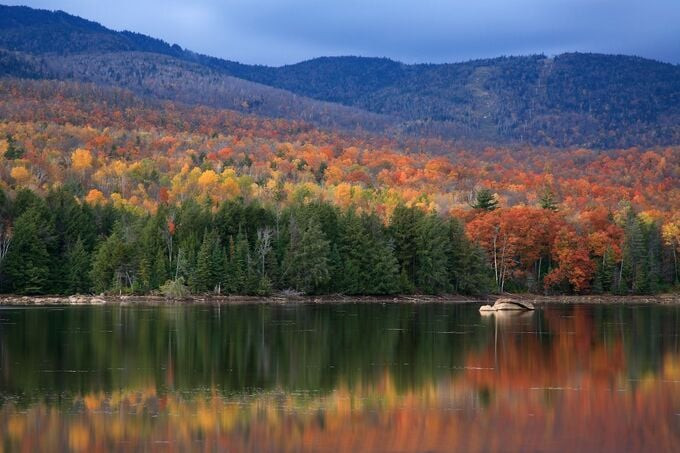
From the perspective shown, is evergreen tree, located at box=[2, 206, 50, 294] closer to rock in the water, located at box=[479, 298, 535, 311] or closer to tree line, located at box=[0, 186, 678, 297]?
tree line, located at box=[0, 186, 678, 297]

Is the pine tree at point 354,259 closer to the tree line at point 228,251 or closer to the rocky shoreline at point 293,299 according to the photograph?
the tree line at point 228,251

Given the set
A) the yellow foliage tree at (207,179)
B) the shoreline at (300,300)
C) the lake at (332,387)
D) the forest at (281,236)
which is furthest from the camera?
the yellow foliage tree at (207,179)

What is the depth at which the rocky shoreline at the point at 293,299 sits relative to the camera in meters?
79.0

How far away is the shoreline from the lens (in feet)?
259

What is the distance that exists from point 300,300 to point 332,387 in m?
58.0

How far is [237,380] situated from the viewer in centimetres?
3169

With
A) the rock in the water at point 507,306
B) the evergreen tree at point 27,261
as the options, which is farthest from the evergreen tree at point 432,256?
the evergreen tree at point 27,261

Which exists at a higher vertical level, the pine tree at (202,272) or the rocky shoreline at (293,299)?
the pine tree at (202,272)

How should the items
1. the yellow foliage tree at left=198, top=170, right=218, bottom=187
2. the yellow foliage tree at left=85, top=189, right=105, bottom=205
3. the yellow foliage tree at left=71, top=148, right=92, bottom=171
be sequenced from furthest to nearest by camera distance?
the yellow foliage tree at left=71, top=148, right=92, bottom=171 < the yellow foliage tree at left=198, top=170, right=218, bottom=187 < the yellow foliage tree at left=85, top=189, right=105, bottom=205

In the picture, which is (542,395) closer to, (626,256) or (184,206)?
(184,206)

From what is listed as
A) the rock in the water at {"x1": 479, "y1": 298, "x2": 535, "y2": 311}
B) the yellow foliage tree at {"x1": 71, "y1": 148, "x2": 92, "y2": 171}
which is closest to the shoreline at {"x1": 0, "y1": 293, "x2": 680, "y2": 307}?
the rock in the water at {"x1": 479, "y1": 298, "x2": 535, "y2": 311}

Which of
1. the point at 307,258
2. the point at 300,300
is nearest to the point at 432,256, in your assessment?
the point at 307,258

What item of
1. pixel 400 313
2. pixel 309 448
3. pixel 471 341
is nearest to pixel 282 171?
pixel 400 313

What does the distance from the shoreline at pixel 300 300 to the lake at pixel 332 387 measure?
24109mm
